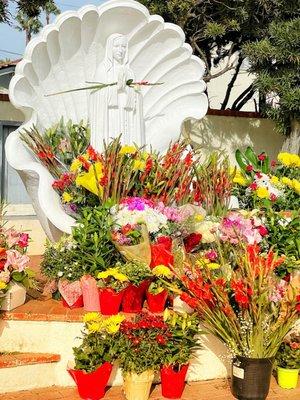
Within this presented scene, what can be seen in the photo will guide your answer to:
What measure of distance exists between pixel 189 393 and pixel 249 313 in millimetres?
649

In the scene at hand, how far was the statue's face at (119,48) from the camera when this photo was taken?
5148 mm

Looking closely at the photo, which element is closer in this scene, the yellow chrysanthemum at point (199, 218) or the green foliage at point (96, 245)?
the green foliage at point (96, 245)


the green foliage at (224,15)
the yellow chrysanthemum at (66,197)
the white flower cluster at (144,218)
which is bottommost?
the white flower cluster at (144,218)

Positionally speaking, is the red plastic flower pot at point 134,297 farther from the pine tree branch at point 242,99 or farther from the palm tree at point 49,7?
the pine tree branch at point 242,99

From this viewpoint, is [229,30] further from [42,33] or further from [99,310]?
[99,310]

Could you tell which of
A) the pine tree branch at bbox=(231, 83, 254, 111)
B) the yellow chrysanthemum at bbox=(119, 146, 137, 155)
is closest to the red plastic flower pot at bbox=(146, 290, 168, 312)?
the yellow chrysanthemum at bbox=(119, 146, 137, 155)

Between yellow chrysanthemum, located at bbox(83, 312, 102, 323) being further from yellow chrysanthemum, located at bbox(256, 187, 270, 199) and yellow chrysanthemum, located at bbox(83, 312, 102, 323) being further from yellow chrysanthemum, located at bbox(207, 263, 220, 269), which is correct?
yellow chrysanthemum, located at bbox(256, 187, 270, 199)

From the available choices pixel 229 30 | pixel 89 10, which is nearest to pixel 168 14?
pixel 229 30

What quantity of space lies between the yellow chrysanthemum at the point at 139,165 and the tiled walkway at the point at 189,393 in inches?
61.9

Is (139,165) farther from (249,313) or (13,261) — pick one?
(249,313)

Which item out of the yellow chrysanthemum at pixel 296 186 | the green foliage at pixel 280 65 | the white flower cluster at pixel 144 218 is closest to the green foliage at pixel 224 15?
the green foliage at pixel 280 65

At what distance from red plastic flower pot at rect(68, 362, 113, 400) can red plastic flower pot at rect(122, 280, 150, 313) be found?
1.58 ft

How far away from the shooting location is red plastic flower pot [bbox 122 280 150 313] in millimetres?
3594

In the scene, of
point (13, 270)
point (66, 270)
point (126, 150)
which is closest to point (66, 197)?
point (126, 150)
